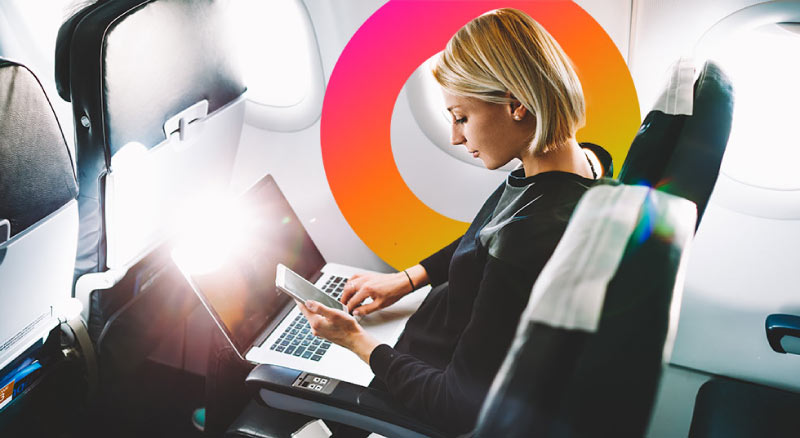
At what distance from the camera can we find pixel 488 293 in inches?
41.3

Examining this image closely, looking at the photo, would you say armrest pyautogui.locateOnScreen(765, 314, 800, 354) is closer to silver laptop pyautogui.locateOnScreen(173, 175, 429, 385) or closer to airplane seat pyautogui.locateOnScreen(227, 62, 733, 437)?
silver laptop pyautogui.locateOnScreen(173, 175, 429, 385)

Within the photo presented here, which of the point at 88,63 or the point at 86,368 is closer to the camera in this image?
the point at 88,63

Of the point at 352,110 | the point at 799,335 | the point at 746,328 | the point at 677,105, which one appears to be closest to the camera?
the point at 677,105

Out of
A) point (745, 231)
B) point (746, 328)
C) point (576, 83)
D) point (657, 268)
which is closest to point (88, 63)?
point (576, 83)

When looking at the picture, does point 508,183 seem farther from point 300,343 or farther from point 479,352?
point 300,343

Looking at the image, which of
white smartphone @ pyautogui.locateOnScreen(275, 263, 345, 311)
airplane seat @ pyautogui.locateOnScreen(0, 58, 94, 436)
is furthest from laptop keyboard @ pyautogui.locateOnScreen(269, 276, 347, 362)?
airplane seat @ pyautogui.locateOnScreen(0, 58, 94, 436)

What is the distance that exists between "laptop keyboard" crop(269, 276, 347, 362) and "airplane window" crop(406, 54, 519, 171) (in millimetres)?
744

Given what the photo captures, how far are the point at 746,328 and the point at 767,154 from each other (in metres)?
0.56

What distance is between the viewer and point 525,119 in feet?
3.75

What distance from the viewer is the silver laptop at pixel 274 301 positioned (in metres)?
1.47

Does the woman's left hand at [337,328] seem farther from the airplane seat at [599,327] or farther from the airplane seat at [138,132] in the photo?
the airplane seat at [599,327]

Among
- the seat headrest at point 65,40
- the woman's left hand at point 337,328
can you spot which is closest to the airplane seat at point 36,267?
the seat headrest at point 65,40

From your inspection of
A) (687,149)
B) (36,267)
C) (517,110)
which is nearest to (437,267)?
(517,110)

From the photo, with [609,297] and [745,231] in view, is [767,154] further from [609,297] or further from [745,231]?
[609,297]
